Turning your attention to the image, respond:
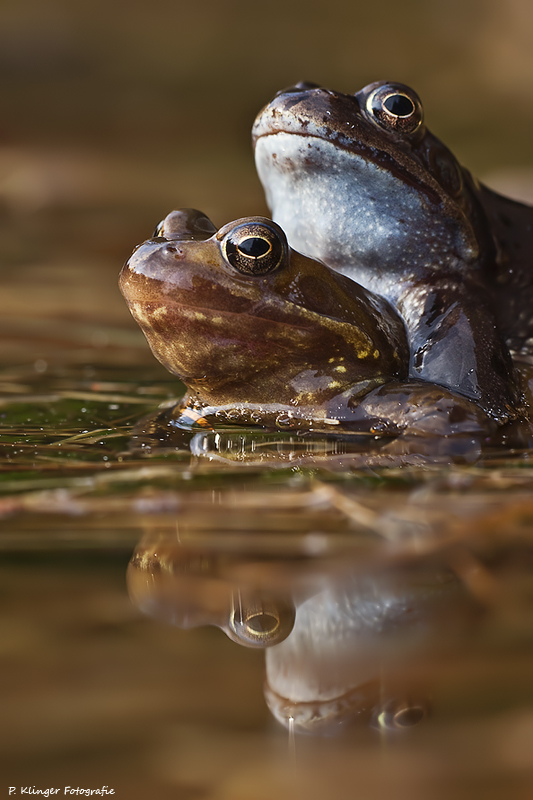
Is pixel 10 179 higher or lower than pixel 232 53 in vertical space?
lower

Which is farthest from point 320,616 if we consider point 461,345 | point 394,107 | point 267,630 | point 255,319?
point 394,107

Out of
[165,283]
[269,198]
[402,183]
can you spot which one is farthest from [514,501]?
[269,198]

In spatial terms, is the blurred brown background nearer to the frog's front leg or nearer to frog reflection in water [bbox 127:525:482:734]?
the frog's front leg

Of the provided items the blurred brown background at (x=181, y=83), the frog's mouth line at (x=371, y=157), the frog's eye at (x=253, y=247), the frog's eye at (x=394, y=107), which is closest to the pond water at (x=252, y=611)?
the frog's eye at (x=253, y=247)

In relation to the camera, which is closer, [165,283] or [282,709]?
[282,709]

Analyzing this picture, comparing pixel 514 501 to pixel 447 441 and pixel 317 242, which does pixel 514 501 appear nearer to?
pixel 447 441

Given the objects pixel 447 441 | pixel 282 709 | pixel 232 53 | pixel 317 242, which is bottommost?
pixel 282 709

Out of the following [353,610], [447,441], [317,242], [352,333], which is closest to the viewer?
[353,610]
